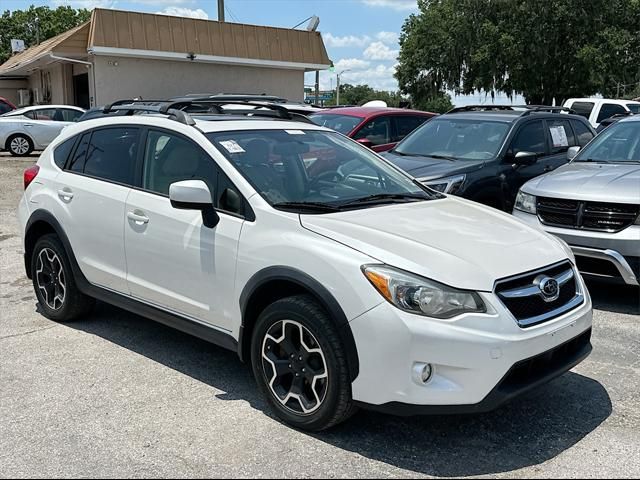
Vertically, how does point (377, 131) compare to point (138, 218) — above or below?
above

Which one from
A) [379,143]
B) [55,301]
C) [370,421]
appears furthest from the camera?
[379,143]

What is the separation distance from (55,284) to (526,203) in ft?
14.4

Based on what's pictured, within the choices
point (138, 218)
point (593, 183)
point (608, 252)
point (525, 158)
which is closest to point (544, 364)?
point (608, 252)

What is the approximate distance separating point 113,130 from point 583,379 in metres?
3.81

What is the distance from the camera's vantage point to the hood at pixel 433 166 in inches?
290

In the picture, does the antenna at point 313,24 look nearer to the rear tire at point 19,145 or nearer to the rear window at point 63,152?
the rear tire at point 19,145

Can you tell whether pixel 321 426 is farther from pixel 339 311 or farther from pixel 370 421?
pixel 339 311

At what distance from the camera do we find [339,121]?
11.1m

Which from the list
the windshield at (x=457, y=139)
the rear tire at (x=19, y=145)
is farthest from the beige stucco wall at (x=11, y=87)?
the windshield at (x=457, y=139)

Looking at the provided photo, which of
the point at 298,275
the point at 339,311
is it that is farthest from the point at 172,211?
the point at 339,311

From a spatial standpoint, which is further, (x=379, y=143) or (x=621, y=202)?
(x=379, y=143)

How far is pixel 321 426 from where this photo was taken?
349cm

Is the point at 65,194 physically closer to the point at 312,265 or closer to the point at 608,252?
the point at 312,265

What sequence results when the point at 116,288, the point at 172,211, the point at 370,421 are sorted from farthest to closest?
the point at 116,288
the point at 172,211
the point at 370,421
